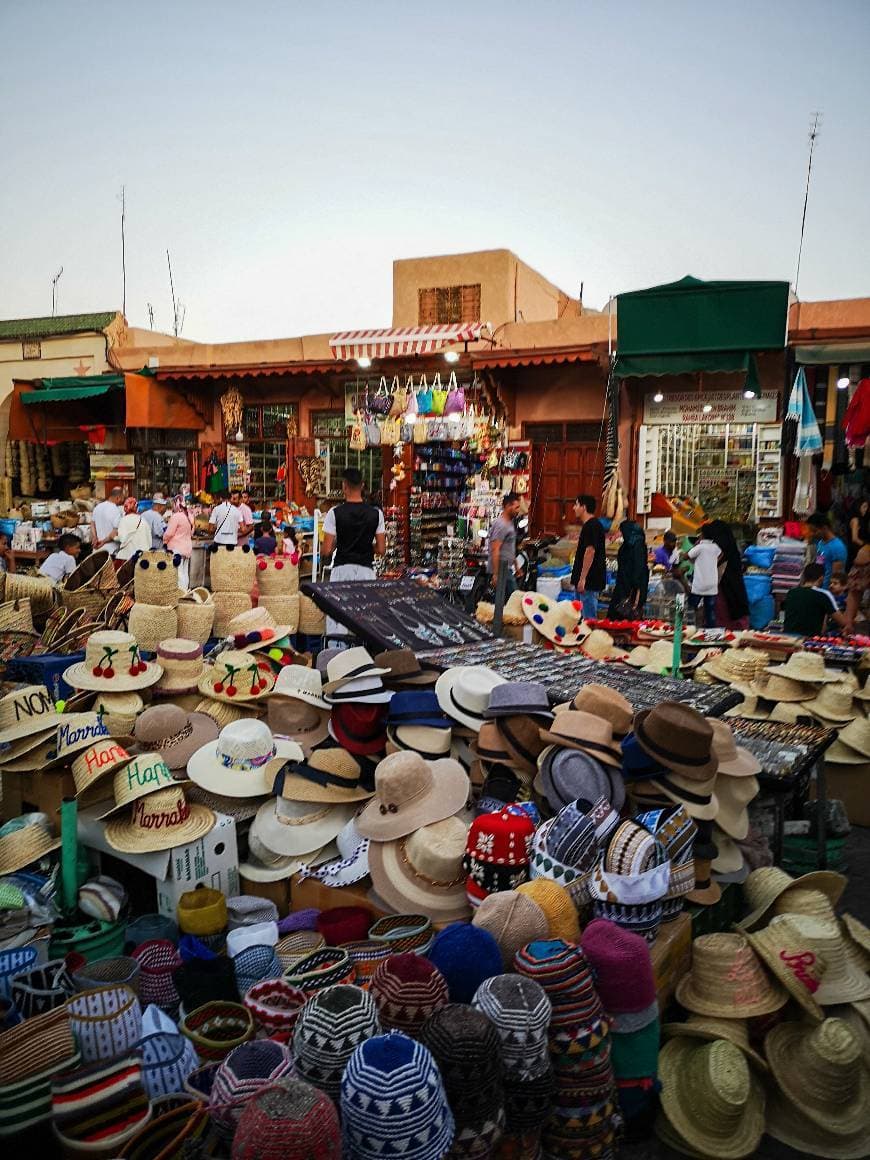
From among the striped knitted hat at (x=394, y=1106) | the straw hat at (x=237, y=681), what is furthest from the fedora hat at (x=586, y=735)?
the straw hat at (x=237, y=681)

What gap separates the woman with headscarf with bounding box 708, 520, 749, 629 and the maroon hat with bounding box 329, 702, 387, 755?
6.57m

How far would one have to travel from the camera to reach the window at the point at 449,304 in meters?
16.6

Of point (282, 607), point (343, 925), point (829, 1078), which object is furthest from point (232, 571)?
point (829, 1078)

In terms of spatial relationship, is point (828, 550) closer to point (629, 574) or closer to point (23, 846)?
point (629, 574)

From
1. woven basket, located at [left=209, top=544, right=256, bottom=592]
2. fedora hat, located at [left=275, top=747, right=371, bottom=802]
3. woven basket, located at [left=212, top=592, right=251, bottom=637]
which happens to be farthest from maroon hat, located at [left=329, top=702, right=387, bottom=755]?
woven basket, located at [left=209, top=544, right=256, bottom=592]

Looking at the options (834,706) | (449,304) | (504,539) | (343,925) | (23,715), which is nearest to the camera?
(343,925)

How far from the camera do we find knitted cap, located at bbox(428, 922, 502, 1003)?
249 centimetres

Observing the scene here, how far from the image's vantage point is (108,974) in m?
2.78

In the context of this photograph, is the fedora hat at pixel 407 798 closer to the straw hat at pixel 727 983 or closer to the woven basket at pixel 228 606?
the straw hat at pixel 727 983

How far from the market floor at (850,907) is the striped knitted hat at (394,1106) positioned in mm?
1036

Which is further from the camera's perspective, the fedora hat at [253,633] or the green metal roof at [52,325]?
the green metal roof at [52,325]

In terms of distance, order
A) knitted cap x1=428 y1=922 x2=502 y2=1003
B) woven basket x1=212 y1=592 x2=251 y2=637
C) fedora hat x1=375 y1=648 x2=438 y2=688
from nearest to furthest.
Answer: knitted cap x1=428 y1=922 x2=502 y2=1003 < fedora hat x1=375 y1=648 x2=438 y2=688 < woven basket x1=212 y1=592 x2=251 y2=637

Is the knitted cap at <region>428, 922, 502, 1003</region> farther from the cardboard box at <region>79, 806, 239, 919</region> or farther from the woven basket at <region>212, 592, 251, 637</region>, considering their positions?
the woven basket at <region>212, 592, 251, 637</region>

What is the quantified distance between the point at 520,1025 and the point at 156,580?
17.0 feet
